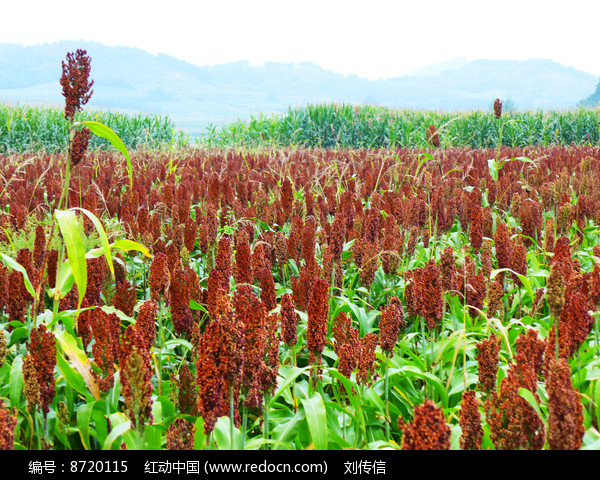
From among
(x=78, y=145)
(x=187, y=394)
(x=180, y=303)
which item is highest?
(x=78, y=145)

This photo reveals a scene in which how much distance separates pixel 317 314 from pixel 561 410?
0.69 meters

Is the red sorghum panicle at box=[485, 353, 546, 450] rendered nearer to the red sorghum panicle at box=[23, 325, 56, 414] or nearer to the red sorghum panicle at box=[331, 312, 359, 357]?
the red sorghum panicle at box=[331, 312, 359, 357]

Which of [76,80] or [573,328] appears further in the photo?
[76,80]

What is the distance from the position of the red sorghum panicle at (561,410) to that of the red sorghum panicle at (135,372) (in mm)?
916

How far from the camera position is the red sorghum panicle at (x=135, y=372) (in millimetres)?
1191

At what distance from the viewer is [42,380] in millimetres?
1516

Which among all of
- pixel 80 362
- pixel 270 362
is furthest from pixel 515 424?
pixel 80 362

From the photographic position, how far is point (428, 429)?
3.34ft

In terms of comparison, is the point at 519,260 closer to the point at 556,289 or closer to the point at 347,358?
the point at 556,289
